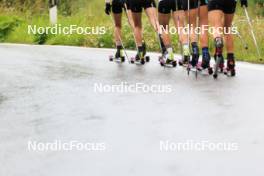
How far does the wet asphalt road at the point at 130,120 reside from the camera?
18.6 feet

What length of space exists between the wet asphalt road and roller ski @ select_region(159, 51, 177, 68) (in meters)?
0.24

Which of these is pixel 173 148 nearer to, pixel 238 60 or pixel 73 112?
pixel 73 112

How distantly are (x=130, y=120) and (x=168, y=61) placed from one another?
208 inches

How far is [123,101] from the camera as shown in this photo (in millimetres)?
8914

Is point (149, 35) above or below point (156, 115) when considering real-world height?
below

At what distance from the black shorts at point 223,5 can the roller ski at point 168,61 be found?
1.85m

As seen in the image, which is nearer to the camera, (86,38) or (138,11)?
(138,11)

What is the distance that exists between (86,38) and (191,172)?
14.5m

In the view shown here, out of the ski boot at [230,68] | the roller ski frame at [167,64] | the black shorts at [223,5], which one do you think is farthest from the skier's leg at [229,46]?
the roller ski frame at [167,64]

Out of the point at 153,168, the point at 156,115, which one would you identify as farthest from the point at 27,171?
the point at 156,115

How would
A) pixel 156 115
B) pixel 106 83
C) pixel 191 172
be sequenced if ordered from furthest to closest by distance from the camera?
pixel 106 83, pixel 156 115, pixel 191 172

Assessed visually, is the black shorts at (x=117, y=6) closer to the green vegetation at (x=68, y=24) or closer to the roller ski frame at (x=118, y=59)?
the roller ski frame at (x=118, y=59)

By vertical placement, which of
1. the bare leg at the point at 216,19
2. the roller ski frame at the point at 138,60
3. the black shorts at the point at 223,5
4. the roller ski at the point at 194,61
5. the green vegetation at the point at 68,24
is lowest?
the green vegetation at the point at 68,24

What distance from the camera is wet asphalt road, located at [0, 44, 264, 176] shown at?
18.6ft
